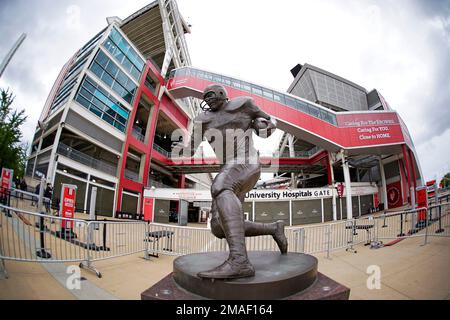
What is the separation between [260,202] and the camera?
21.3 meters

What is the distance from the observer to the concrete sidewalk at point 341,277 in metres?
2.56

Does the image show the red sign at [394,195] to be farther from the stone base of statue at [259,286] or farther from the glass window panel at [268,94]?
the stone base of statue at [259,286]

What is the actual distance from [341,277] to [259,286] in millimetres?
2998

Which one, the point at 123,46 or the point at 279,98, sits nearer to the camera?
the point at 123,46

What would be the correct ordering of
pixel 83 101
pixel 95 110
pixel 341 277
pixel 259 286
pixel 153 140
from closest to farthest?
pixel 259 286, pixel 341 277, pixel 83 101, pixel 95 110, pixel 153 140

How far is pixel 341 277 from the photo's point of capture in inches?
145

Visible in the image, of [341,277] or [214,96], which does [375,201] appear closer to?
[341,277]

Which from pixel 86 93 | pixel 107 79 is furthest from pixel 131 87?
pixel 86 93

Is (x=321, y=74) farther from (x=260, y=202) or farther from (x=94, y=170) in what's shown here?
(x=94, y=170)

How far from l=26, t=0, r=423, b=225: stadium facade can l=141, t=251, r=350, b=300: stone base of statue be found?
42.3 ft

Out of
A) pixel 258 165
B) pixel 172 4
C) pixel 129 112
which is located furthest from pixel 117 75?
pixel 258 165

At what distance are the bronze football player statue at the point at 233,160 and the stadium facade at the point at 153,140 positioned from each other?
12494 millimetres

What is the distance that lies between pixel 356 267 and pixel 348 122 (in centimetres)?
2018
